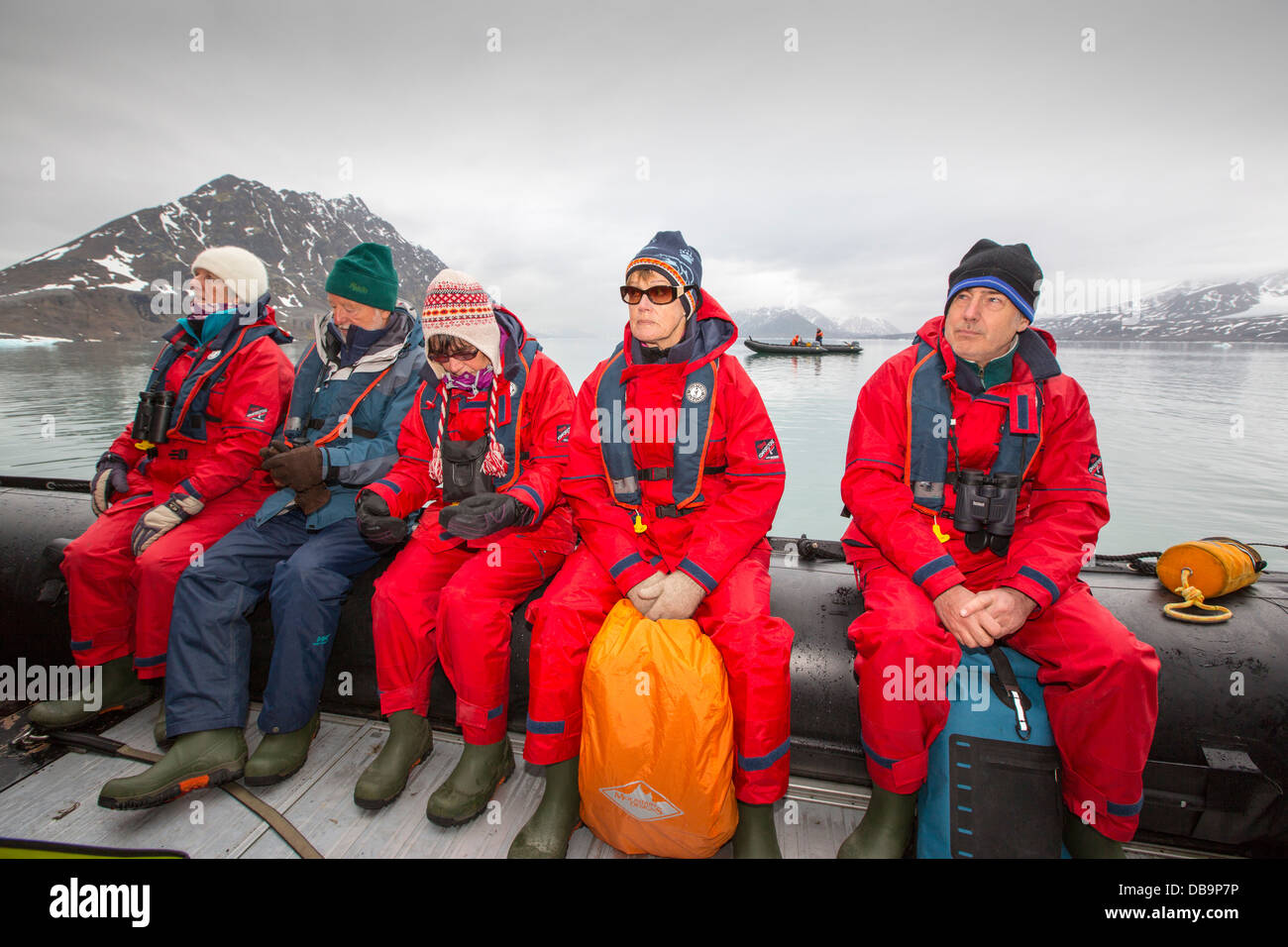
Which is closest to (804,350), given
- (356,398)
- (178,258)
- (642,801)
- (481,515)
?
(356,398)

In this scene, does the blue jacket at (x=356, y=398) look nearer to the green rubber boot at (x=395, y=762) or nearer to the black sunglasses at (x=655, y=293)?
the green rubber boot at (x=395, y=762)

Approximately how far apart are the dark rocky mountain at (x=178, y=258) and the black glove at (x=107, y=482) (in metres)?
39.4

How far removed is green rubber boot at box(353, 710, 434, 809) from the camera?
1728mm

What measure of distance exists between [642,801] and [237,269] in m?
2.72

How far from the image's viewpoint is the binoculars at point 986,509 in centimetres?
171

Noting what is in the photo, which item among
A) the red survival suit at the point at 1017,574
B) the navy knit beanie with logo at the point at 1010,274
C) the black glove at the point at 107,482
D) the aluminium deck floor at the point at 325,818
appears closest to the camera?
the red survival suit at the point at 1017,574

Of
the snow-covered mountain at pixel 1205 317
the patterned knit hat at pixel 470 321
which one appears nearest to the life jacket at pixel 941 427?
the patterned knit hat at pixel 470 321

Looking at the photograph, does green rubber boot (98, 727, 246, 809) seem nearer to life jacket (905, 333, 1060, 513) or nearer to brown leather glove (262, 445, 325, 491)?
brown leather glove (262, 445, 325, 491)

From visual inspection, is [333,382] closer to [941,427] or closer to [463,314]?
[463,314]

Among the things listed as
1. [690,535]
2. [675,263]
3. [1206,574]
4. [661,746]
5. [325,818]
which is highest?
[675,263]

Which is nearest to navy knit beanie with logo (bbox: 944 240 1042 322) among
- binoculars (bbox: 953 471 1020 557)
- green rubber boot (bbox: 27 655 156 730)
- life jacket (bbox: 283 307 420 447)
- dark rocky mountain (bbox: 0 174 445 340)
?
binoculars (bbox: 953 471 1020 557)

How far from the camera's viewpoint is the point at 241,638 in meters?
1.97
